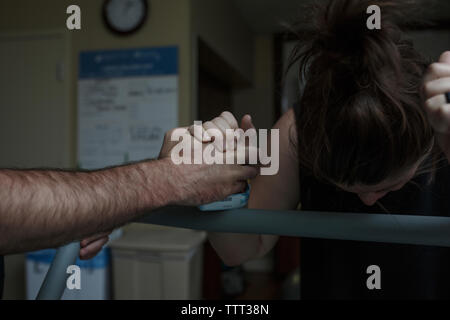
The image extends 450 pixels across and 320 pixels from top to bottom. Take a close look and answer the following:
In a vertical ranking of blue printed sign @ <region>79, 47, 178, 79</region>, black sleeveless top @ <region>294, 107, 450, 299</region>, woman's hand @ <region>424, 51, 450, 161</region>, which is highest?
blue printed sign @ <region>79, 47, 178, 79</region>

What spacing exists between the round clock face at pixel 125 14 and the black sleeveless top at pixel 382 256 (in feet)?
5.88

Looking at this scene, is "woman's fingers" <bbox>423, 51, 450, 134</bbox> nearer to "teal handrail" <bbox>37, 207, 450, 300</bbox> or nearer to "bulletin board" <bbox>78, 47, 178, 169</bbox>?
"teal handrail" <bbox>37, 207, 450, 300</bbox>

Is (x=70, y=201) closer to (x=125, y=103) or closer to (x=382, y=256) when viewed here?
(x=382, y=256)

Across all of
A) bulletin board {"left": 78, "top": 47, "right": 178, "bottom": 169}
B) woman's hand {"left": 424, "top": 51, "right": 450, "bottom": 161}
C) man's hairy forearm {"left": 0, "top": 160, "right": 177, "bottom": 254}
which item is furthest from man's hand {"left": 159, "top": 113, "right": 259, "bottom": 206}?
bulletin board {"left": 78, "top": 47, "right": 178, "bottom": 169}

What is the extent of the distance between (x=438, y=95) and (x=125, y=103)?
2044mm

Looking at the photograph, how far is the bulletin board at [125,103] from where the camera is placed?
7.12 feet

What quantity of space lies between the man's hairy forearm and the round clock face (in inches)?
76.4

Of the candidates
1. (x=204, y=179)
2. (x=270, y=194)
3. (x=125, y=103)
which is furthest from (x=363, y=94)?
(x=125, y=103)

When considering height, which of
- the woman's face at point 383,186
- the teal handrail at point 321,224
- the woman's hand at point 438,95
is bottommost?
the teal handrail at point 321,224

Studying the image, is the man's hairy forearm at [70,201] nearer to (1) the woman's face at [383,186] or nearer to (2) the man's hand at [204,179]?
(2) the man's hand at [204,179]

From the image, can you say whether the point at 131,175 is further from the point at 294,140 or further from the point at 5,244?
the point at 294,140

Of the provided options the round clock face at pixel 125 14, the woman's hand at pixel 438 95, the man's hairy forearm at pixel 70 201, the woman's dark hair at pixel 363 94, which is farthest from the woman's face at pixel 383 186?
the round clock face at pixel 125 14

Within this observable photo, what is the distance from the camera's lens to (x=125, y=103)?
7.32 feet

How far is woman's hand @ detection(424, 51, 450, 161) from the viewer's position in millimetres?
404
